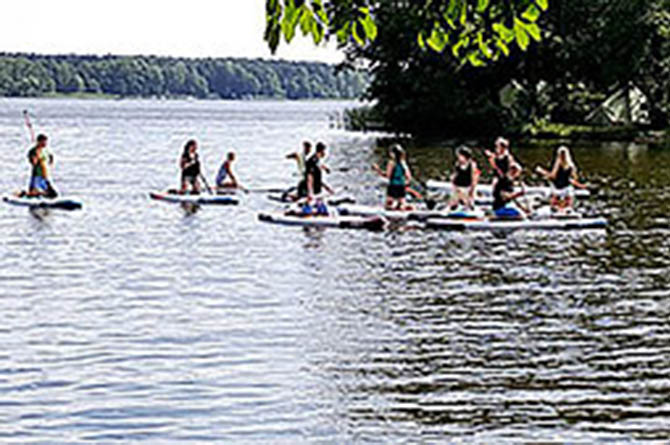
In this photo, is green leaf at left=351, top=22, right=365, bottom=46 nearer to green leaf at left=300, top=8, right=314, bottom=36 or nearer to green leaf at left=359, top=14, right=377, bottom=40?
green leaf at left=359, top=14, right=377, bottom=40

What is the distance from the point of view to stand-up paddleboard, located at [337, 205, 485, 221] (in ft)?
103

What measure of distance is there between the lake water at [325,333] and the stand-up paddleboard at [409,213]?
4.25 ft

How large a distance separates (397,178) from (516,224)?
3.36 meters

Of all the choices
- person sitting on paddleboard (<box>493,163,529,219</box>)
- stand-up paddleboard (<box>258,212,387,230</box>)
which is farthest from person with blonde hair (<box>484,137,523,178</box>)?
stand-up paddleboard (<box>258,212,387,230</box>)

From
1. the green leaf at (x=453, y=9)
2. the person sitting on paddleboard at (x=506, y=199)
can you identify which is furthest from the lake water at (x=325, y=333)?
the green leaf at (x=453, y=9)

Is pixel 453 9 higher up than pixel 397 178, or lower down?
higher up

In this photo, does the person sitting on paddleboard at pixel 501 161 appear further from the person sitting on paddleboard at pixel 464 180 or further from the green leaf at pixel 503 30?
the green leaf at pixel 503 30

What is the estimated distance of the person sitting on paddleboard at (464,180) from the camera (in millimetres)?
31969

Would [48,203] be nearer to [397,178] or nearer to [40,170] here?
[40,170]

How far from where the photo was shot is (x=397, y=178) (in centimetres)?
3300

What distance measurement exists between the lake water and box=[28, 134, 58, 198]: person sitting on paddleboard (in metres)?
1.35

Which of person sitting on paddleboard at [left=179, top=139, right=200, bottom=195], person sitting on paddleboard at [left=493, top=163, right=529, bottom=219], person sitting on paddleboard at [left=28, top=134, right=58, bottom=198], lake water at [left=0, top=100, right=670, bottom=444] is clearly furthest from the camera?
person sitting on paddleboard at [left=179, top=139, right=200, bottom=195]

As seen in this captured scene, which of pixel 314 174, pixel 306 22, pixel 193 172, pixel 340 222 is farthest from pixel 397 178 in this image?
pixel 306 22

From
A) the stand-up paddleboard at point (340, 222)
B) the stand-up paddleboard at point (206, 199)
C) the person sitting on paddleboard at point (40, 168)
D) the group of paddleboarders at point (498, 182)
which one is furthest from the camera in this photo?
the stand-up paddleboard at point (206, 199)
